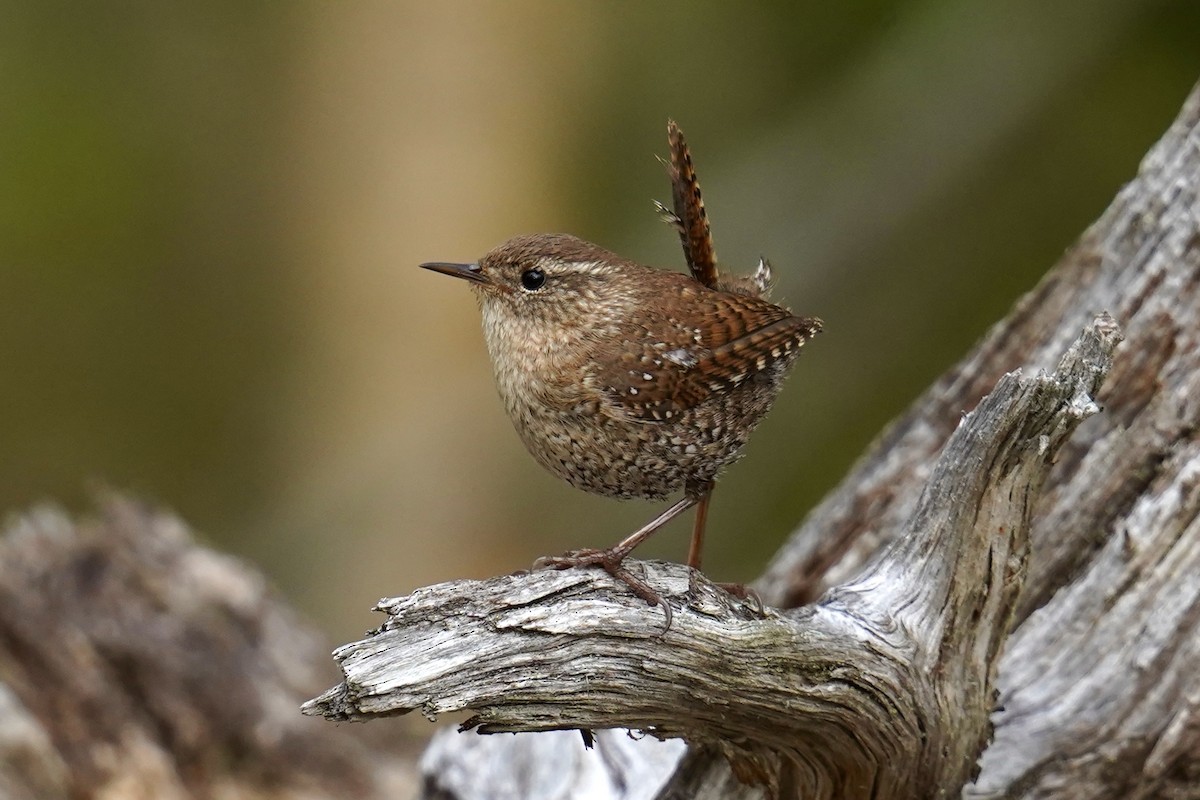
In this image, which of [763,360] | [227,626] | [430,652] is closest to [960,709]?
[763,360]

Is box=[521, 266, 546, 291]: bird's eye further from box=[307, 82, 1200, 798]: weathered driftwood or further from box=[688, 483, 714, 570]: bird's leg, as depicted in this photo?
box=[307, 82, 1200, 798]: weathered driftwood

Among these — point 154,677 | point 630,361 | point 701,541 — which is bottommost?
point 701,541

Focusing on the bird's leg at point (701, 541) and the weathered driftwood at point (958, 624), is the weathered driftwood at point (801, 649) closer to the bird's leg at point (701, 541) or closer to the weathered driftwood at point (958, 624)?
the weathered driftwood at point (958, 624)

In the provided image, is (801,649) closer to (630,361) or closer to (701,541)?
(701,541)

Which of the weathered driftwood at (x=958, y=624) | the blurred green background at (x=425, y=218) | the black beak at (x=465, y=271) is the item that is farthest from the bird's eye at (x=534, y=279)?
the blurred green background at (x=425, y=218)

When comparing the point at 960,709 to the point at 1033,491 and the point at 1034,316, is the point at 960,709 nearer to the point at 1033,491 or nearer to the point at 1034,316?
the point at 1033,491

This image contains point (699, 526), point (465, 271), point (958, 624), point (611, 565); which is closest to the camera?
point (611, 565)

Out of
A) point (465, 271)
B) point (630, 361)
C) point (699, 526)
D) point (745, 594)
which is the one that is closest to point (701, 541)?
point (699, 526)
